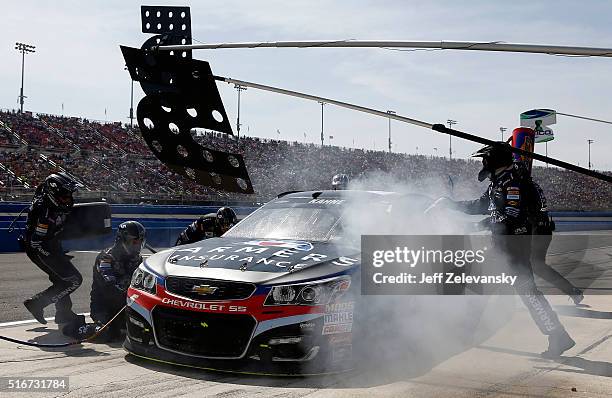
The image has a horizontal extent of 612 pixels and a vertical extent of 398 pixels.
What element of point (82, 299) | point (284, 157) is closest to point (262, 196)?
point (284, 157)

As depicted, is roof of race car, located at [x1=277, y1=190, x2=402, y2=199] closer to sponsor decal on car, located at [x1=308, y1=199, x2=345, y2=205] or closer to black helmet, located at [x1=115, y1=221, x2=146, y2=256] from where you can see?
sponsor decal on car, located at [x1=308, y1=199, x2=345, y2=205]

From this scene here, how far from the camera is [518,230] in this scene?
5.89 metres

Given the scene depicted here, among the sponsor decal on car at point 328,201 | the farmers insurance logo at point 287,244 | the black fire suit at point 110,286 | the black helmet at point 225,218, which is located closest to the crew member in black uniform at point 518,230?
the sponsor decal on car at point 328,201

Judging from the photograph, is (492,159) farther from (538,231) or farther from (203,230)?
(203,230)

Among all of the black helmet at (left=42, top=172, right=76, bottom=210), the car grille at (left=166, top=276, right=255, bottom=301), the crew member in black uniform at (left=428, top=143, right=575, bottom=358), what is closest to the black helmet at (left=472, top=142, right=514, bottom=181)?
the crew member in black uniform at (left=428, top=143, right=575, bottom=358)

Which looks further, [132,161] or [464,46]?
[132,161]

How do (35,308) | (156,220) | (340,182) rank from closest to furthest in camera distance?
(35,308), (340,182), (156,220)

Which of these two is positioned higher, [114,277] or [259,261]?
[259,261]

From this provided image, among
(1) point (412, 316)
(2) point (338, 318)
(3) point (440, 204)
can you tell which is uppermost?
(3) point (440, 204)

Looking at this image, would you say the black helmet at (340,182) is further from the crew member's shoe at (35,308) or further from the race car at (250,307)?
the crew member's shoe at (35,308)

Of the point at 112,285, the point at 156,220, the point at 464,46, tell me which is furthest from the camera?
the point at 156,220

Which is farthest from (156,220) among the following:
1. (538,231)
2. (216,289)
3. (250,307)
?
(250,307)

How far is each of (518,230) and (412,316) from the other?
1.24 metres

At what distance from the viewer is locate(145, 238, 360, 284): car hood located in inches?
189
